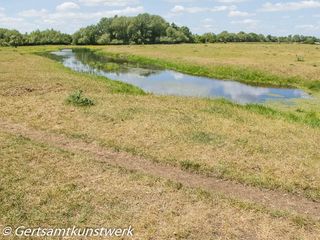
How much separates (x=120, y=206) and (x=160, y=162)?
4157mm

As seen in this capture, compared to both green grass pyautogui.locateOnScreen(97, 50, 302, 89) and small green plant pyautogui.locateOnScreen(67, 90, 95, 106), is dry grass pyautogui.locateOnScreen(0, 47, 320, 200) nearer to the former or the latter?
small green plant pyautogui.locateOnScreen(67, 90, 95, 106)

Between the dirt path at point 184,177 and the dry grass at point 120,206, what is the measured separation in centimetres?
85

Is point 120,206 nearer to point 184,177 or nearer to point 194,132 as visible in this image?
point 184,177

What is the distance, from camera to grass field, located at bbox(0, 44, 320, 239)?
1065cm

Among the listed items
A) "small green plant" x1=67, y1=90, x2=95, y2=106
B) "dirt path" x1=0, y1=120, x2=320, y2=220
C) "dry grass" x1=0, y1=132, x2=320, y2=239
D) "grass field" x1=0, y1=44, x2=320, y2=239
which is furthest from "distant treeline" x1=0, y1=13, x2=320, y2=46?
"dry grass" x1=0, y1=132, x2=320, y2=239

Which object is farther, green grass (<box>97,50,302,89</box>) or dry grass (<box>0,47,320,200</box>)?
green grass (<box>97,50,302,89</box>)

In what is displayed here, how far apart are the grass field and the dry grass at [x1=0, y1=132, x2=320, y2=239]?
0.03m

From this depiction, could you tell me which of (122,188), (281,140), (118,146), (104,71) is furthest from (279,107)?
(104,71)

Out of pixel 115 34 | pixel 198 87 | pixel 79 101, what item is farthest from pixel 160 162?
pixel 115 34

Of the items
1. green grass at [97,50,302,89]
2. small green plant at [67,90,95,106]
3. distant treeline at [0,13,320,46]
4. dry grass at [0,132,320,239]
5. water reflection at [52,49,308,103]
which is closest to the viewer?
dry grass at [0,132,320,239]

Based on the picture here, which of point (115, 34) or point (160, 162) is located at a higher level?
point (115, 34)

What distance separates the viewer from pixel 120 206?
445 inches

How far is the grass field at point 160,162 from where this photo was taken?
10648 mm

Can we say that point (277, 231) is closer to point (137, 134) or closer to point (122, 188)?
point (122, 188)
